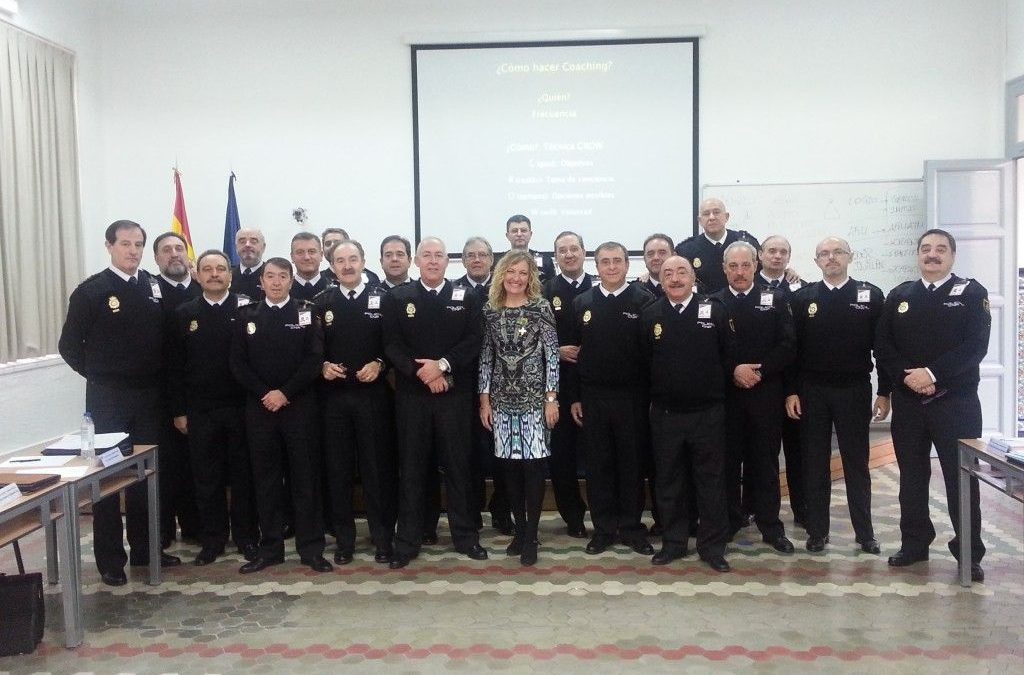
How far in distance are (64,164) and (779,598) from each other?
6.31 m

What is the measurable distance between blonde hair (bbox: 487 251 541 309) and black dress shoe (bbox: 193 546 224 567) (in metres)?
2.01

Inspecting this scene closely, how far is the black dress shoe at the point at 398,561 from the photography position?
402 cm

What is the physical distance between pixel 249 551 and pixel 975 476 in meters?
3.57

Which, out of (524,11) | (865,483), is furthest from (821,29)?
(865,483)

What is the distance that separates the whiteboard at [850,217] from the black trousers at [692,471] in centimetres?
329

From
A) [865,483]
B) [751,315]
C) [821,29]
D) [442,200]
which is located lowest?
[865,483]

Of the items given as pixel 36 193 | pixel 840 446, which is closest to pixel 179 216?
pixel 36 193

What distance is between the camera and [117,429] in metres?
3.93

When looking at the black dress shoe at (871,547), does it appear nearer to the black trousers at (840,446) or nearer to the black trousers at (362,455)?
the black trousers at (840,446)

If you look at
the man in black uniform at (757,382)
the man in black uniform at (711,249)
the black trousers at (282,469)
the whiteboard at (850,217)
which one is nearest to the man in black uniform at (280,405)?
the black trousers at (282,469)

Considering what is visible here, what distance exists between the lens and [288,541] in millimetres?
4555

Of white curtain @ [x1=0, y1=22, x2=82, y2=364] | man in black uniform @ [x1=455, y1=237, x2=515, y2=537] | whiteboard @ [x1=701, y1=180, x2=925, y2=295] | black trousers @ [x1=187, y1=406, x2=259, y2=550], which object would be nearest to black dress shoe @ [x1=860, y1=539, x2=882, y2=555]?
man in black uniform @ [x1=455, y1=237, x2=515, y2=537]

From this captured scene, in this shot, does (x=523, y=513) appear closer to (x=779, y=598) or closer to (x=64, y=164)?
(x=779, y=598)

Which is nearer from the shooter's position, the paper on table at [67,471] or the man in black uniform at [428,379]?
the paper on table at [67,471]
